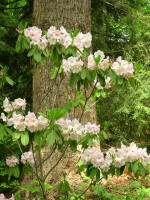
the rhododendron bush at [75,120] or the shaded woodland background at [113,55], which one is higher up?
the shaded woodland background at [113,55]

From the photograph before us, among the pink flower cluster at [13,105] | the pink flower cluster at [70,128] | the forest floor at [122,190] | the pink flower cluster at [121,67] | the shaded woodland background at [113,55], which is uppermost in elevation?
the shaded woodland background at [113,55]

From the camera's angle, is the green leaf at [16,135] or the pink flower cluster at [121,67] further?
the pink flower cluster at [121,67]

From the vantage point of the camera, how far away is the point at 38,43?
2041 millimetres

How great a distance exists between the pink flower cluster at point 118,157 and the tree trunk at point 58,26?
1.54 meters

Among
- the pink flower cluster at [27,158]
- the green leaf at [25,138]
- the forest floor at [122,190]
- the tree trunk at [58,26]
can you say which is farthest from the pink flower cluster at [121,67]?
the forest floor at [122,190]

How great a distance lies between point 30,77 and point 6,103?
2.94 metres

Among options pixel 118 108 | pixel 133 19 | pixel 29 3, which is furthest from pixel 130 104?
pixel 29 3

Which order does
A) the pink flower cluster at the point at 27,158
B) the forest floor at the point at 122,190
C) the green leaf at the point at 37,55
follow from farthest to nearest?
the forest floor at the point at 122,190 → the pink flower cluster at the point at 27,158 → the green leaf at the point at 37,55

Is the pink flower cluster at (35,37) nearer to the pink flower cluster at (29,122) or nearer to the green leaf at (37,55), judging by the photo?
the green leaf at (37,55)

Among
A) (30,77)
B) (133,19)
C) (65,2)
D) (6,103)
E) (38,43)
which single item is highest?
(133,19)

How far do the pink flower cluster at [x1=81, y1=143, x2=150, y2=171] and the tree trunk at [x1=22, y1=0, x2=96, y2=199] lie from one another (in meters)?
1.54

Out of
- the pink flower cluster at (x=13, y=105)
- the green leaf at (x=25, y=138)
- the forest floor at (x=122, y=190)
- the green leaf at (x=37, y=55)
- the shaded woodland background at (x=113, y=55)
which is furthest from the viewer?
the shaded woodland background at (x=113, y=55)

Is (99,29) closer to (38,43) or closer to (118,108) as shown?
(118,108)

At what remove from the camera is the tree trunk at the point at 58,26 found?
3523 mm
